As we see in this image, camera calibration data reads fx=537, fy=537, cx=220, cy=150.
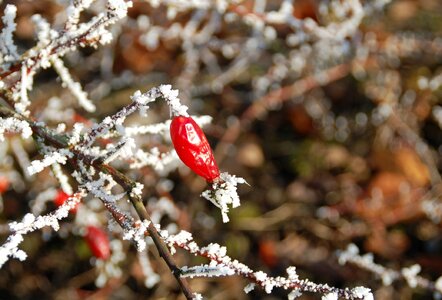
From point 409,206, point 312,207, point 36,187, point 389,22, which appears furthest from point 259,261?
point 389,22

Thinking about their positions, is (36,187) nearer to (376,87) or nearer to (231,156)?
(231,156)

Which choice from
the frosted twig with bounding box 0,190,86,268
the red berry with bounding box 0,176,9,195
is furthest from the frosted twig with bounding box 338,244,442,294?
the red berry with bounding box 0,176,9,195

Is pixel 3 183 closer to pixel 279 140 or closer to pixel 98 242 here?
pixel 98 242

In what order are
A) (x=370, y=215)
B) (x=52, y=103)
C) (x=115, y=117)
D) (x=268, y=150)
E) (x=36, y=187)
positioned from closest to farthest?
(x=115, y=117) < (x=52, y=103) < (x=36, y=187) < (x=370, y=215) < (x=268, y=150)

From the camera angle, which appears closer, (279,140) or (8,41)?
(8,41)

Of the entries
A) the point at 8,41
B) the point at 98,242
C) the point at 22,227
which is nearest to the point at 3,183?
Result: the point at 98,242

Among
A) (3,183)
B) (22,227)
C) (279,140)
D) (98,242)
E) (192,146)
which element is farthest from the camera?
(279,140)

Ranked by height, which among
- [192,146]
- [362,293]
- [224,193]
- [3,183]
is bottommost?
[362,293]

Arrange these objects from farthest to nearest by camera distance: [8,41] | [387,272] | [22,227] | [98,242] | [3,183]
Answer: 1. [3,183]
2. [98,242]
3. [387,272]
4. [8,41]
5. [22,227]
